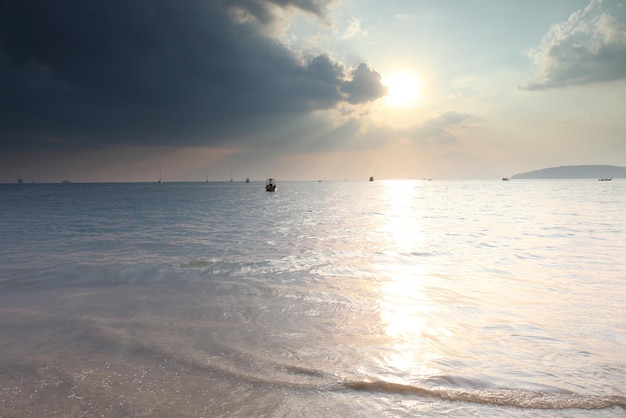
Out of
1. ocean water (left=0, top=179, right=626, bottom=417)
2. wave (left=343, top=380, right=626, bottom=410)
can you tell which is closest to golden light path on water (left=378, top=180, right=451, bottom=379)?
ocean water (left=0, top=179, right=626, bottom=417)

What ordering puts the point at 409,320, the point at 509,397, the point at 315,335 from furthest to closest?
the point at 409,320
the point at 315,335
the point at 509,397

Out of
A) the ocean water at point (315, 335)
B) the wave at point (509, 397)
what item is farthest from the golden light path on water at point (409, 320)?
the wave at point (509, 397)

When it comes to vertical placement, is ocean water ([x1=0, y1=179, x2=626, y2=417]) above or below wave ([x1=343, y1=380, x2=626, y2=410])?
below

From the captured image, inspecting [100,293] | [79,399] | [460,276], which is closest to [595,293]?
[460,276]

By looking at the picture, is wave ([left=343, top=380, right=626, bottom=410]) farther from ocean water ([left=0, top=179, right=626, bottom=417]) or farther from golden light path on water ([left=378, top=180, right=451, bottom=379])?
golden light path on water ([left=378, top=180, right=451, bottom=379])

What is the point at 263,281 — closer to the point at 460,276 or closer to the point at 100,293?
the point at 100,293

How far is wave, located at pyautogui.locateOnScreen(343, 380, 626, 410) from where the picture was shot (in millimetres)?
4500

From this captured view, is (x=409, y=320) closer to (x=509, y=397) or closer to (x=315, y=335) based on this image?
(x=315, y=335)

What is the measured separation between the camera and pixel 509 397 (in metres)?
4.68

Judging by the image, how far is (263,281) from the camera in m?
11.5

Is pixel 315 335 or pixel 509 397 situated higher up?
pixel 509 397

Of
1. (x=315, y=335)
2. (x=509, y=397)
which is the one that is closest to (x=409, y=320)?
(x=315, y=335)

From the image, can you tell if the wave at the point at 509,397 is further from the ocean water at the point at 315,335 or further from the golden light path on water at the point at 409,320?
the golden light path on water at the point at 409,320

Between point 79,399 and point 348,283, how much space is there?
8.05m
